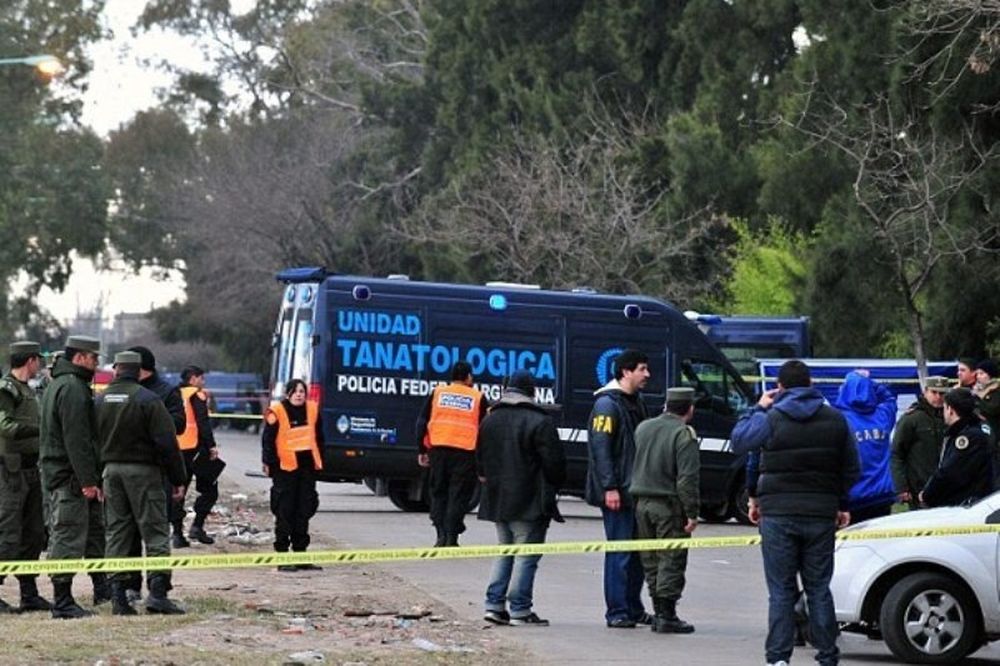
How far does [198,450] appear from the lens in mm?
21688

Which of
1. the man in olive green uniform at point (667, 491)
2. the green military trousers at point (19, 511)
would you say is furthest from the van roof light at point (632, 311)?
the green military trousers at point (19, 511)

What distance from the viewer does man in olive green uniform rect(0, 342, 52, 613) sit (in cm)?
1506

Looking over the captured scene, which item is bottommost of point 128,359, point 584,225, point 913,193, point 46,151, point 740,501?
point 740,501

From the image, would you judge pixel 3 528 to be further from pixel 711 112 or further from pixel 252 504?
pixel 711 112

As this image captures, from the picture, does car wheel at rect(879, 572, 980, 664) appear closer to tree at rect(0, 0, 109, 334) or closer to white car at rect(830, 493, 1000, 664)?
white car at rect(830, 493, 1000, 664)

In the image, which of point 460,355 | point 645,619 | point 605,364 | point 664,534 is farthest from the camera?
point 605,364

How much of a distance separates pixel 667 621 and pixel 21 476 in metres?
4.43

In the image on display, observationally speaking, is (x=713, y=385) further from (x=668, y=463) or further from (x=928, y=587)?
(x=928, y=587)

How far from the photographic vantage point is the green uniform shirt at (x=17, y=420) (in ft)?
49.9

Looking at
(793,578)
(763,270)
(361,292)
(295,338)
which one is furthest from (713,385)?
(763,270)

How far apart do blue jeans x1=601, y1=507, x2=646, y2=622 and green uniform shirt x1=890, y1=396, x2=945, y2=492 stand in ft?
8.83

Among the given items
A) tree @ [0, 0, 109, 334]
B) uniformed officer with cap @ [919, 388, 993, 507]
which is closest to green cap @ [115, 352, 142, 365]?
uniformed officer with cap @ [919, 388, 993, 507]

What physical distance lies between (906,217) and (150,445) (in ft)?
61.1

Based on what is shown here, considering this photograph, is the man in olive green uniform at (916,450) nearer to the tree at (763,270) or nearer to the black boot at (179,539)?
the black boot at (179,539)
